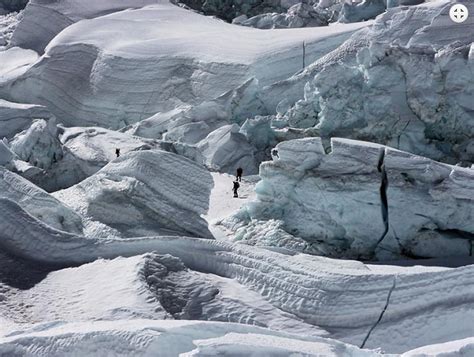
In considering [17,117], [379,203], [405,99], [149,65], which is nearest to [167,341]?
[379,203]

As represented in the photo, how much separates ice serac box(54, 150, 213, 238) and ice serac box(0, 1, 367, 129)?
553 centimetres

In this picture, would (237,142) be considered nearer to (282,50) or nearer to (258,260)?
(282,50)

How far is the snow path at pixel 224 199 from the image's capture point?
8516 millimetres

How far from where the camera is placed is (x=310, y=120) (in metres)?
10.9

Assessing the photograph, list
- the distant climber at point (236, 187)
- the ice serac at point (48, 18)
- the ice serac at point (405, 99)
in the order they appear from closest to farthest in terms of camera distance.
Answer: the distant climber at point (236, 187)
the ice serac at point (405, 99)
the ice serac at point (48, 18)

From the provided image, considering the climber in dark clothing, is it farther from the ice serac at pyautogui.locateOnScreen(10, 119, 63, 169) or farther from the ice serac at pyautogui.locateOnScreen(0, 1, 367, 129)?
the ice serac at pyautogui.locateOnScreen(0, 1, 367, 129)

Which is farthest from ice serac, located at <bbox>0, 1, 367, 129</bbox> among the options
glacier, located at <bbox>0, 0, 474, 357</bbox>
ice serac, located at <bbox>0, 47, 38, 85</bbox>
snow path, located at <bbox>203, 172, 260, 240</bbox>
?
snow path, located at <bbox>203, 172, 260, 240</bbox>

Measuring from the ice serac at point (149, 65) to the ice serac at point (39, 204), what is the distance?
635 centimetres

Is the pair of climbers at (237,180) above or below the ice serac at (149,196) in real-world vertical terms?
below

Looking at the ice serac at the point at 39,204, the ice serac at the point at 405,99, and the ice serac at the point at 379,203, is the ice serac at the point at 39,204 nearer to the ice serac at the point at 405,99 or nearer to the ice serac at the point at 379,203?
the ice serac at the point at 379,203

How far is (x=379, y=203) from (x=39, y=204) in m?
3.14

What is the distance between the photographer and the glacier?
415cm

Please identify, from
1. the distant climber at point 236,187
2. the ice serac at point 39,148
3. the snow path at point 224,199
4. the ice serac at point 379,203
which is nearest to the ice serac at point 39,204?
the snow path at point 224,199

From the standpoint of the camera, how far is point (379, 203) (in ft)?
25.1
